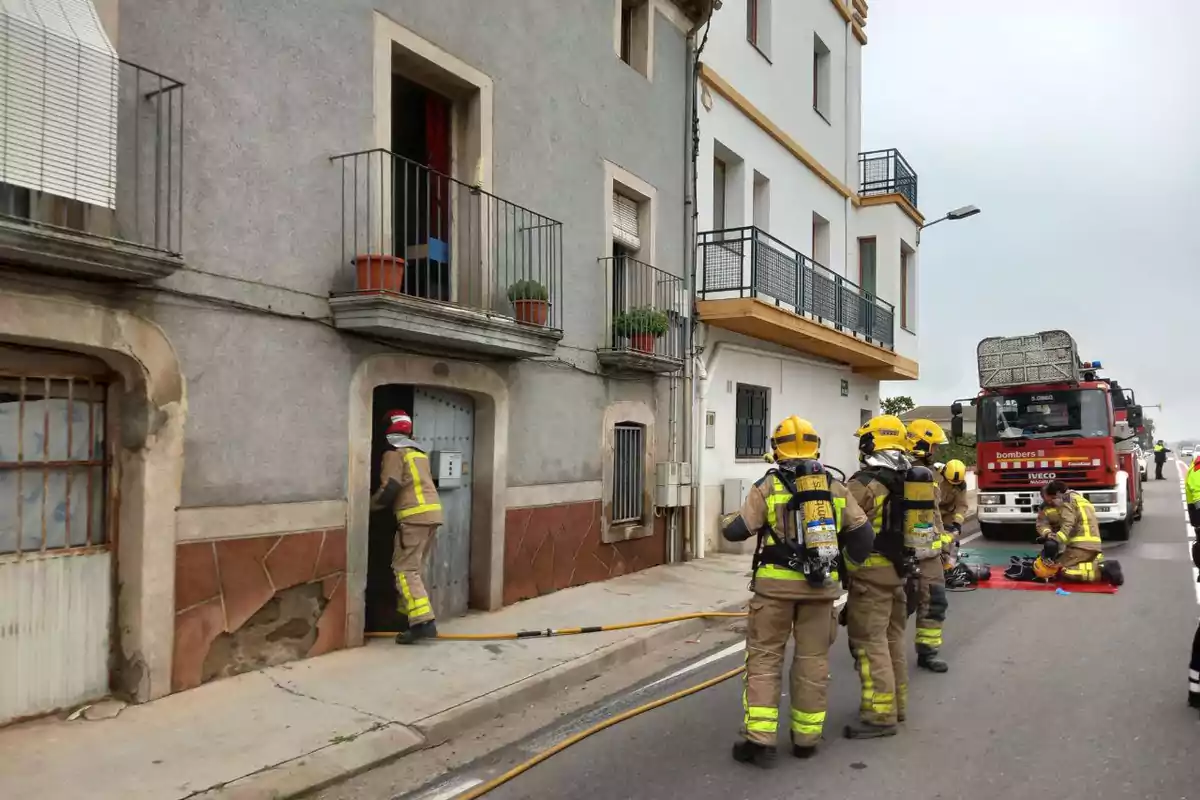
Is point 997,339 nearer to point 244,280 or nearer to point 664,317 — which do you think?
point 664,317

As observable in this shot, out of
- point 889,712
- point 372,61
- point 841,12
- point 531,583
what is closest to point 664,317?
point 531,583

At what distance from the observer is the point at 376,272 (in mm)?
6410

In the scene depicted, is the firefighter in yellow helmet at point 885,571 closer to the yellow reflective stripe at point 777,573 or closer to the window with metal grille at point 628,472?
the yellow reflective stripe at point 777,573

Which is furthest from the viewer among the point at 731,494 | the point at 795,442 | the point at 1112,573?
the point at 731,494

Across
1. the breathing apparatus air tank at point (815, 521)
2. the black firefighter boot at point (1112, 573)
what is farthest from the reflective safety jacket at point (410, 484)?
the black firefighter boot at point (1112, 573)

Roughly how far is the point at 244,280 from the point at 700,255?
299 inches

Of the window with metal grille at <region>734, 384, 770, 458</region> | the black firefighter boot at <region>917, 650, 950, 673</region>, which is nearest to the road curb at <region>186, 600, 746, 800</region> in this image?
the black firefighter boot at <region>917, 650, 950, 673</region>

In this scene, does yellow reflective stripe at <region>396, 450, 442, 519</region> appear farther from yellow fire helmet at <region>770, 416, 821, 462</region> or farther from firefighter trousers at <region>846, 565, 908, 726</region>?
firefighter trousers at <region>846, 565, 908, 726</region>

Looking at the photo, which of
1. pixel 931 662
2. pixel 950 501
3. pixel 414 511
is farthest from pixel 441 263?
pixel 950 501

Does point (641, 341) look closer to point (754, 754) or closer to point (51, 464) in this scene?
point (754, 754)

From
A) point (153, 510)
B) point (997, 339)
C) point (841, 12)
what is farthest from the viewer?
point (841, 12)

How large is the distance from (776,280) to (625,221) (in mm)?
3211

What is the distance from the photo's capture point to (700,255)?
40.1ft

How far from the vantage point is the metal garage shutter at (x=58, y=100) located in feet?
14.3
